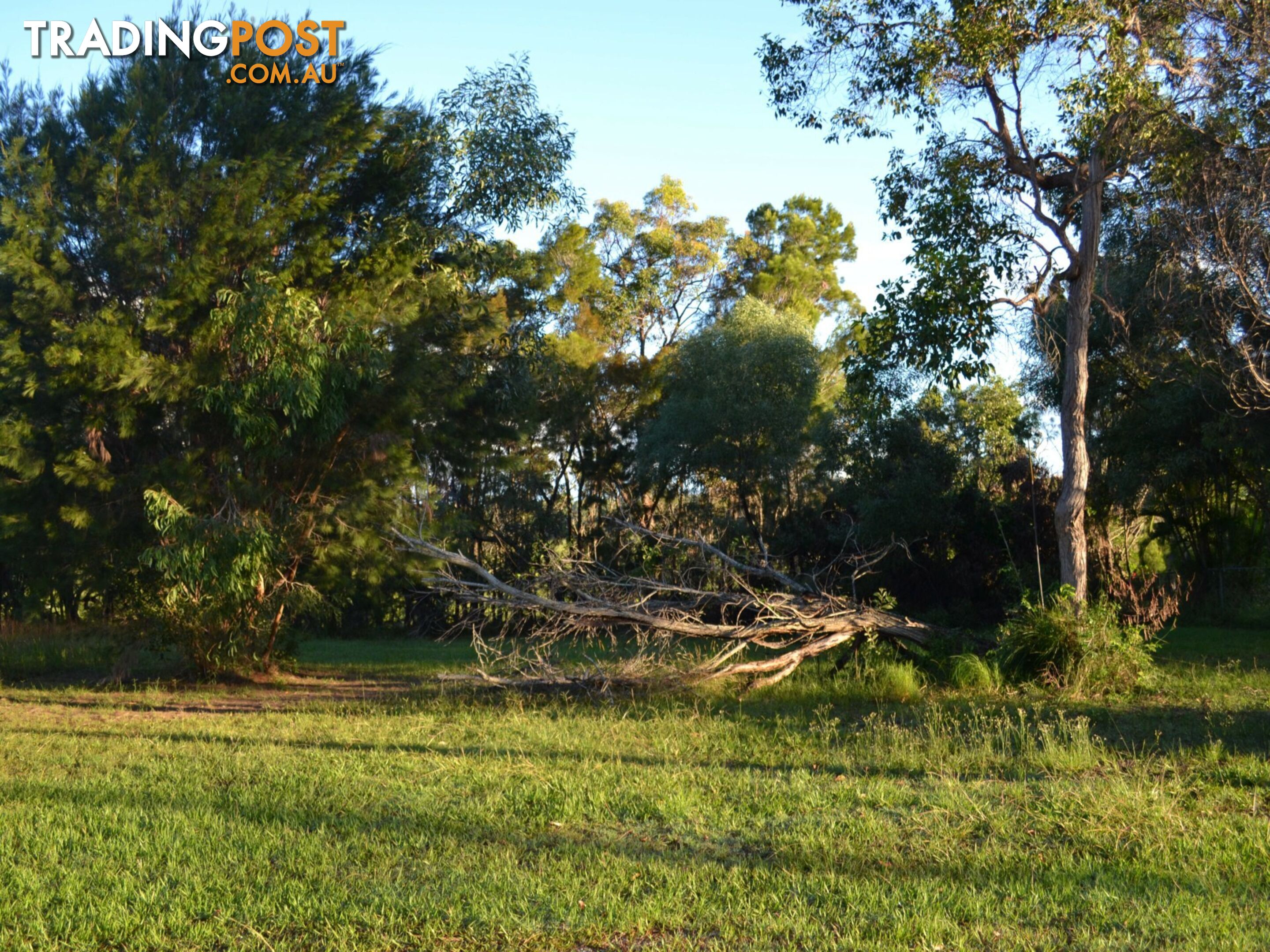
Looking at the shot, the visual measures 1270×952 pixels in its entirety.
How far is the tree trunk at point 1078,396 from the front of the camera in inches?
513

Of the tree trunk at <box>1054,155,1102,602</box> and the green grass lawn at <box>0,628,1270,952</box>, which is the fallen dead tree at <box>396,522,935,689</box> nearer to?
the green grass lawn at <box>0,628,1270,952</box>

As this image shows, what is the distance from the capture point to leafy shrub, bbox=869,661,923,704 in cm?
1128

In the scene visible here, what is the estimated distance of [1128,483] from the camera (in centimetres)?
1798

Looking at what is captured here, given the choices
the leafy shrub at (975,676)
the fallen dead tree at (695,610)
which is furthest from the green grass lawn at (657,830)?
the fallen dead tree at (695,610)

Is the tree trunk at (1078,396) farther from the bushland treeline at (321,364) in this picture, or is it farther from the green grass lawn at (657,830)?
the green grass lawn at (657,830)

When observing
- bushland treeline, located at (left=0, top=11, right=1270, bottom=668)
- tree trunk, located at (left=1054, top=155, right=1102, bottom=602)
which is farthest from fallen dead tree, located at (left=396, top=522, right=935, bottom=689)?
tree trunk, located at (left=1054, top=155, right=1102, bottom=602)

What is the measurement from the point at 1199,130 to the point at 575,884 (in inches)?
473

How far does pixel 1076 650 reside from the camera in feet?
38.0

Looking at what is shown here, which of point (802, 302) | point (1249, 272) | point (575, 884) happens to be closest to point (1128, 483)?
point (1249, 272)

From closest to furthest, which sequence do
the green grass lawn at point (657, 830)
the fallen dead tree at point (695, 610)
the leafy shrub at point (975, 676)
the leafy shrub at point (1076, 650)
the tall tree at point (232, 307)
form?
the green grass lawn at point (657, 830) < the leafy shrub at point (1076, 650) < the leafy shrub at point (975, 676) < the fallen dead tree at point (695, 610) < the tall tree at point (232, 307)

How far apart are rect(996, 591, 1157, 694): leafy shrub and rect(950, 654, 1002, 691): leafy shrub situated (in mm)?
264

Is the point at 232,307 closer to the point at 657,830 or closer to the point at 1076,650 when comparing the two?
the point at 657,830

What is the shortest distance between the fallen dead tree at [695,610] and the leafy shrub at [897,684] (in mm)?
745

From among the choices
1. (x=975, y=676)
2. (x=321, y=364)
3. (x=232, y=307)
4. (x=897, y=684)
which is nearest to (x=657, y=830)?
(x=897, y=684)
